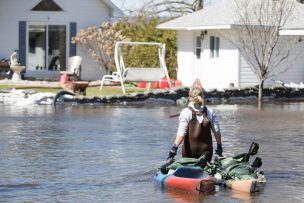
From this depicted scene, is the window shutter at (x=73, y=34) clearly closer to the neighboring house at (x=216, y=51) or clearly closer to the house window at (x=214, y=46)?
the neighboring house at (x=216, y=51)

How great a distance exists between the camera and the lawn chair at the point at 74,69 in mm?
38562

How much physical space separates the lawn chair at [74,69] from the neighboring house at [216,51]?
12.7 feet

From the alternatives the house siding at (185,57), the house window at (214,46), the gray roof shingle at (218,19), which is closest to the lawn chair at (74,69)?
the gray roof shingle at (218,19)

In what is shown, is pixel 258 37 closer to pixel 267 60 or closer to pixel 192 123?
pixel 267 60

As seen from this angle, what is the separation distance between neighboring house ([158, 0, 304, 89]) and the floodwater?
5.37 m

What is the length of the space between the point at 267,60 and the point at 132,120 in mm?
9234

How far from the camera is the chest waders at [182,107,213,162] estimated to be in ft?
44.6

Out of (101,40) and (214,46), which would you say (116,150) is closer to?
(214,46)

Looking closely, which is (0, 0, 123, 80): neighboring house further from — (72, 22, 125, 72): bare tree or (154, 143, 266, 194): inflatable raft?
(154, 143, 266, 194): inflatable raft

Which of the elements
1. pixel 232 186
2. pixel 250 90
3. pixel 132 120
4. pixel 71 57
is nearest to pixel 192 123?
pixel 232 186

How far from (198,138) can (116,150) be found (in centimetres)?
415

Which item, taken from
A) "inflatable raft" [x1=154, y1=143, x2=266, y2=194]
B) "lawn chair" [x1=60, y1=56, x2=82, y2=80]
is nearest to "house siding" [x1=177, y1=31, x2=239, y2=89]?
"lawn chair" [x1=60, y1=56, x2=82, y2=80]

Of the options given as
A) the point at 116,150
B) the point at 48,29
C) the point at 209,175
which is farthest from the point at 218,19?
the point at 209,175

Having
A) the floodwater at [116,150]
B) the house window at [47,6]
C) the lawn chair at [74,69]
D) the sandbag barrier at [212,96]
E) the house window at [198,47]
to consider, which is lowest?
the floodwater at [116,150]
